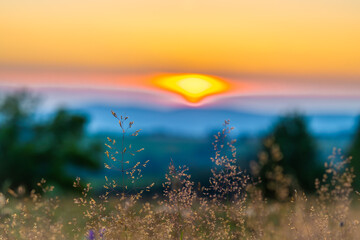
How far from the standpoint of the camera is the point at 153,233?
3.84m

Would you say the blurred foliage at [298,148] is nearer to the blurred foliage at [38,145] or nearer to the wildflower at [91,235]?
the blurred foliage at [38,145]

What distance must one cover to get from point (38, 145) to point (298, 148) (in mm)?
12811

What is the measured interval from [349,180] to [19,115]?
20996 mm

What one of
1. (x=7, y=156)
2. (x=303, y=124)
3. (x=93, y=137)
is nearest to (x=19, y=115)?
(x=7, y=156)

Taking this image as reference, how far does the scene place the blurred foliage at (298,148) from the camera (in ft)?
64.0

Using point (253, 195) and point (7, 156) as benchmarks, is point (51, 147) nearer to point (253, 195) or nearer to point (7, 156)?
→ point (7, 156)

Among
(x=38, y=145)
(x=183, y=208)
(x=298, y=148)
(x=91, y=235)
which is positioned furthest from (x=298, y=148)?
(x=91, y=235)

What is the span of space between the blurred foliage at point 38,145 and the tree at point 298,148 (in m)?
10.1

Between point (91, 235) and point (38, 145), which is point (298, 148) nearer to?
point (38, 145)

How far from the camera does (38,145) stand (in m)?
23.1

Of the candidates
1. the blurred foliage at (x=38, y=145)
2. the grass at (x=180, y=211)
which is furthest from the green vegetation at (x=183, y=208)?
the blurred foliage at (x=38, y=145)

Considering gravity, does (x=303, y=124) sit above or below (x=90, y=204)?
above

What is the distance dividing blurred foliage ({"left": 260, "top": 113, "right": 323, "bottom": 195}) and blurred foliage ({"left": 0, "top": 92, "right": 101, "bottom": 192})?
33.2 feet

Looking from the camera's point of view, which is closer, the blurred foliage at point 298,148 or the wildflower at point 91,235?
the wildflower at point 91,235
